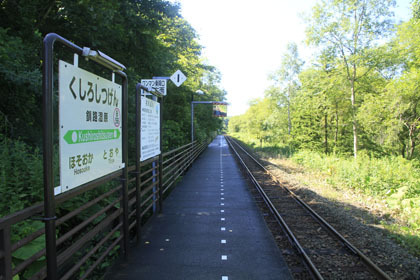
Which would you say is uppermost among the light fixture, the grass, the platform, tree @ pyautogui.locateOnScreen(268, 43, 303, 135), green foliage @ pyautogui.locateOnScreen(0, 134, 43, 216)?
tree @ pyautogui.locateOnScreen(268, 43, 303, 135)

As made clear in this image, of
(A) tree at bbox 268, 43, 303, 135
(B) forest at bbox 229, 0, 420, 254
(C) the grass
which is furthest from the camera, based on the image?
(A) tree at bbox 268, 43, 303, 135

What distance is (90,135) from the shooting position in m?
2.78

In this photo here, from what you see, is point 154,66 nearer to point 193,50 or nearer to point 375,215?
point 375,215

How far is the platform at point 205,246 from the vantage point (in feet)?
11.9

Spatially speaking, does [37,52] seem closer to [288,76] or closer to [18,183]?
[18,183]

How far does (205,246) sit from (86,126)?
2753mm

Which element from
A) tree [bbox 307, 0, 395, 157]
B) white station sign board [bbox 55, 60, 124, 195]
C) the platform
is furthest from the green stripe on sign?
tree [bbox 307, 0, 395, 157]

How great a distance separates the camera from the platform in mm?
3617

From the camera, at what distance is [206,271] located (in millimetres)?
3645

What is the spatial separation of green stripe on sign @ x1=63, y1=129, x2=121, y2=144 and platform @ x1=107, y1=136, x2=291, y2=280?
1728 millimetres

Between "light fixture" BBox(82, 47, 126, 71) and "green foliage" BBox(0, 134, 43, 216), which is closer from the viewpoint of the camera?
"light fixture" BBox(82, 47, 126, 71)

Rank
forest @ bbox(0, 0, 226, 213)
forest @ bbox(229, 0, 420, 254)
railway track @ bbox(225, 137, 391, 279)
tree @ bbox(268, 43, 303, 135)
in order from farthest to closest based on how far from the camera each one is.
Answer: tree @ bbox(268, 43, 303, 135) < forest @ bbox(229, 0, 420, 254) < railway track @ bbox(225, 137, 391, 279) < forest @ bbox(0, 0, 226, 213)

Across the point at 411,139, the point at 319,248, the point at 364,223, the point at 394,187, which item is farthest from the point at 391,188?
the point at 411,139

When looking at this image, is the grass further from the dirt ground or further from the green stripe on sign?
the green stripe on sign
